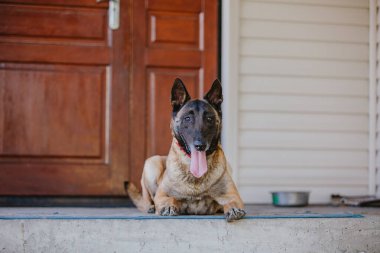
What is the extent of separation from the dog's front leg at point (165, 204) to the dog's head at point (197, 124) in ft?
0.85

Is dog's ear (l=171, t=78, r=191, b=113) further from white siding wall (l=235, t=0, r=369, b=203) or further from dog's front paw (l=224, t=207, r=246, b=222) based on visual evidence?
white siding wall (l=235, t=0, r=369, b=203)

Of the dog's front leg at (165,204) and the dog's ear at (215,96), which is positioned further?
the dog's ear at (215,96)

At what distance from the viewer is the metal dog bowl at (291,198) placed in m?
4.90

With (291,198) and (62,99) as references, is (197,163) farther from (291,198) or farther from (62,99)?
(62,99)

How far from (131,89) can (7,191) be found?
4.35 ft

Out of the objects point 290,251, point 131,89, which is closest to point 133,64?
point 131,89

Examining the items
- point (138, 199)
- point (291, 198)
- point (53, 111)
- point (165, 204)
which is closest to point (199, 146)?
point (165, 204)

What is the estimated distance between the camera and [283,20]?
17.6 ft

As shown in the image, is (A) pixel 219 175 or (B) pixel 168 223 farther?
(A) pixel 219 175

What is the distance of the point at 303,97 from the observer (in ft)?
17.7

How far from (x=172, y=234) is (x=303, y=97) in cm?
230

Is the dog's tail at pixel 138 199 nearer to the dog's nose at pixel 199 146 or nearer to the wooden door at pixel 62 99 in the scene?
the wooden door at pixel 62 99

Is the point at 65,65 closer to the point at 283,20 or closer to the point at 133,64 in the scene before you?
the point at 133,64

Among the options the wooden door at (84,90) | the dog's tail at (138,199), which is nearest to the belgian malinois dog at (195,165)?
the dog's tail at (138,199)
